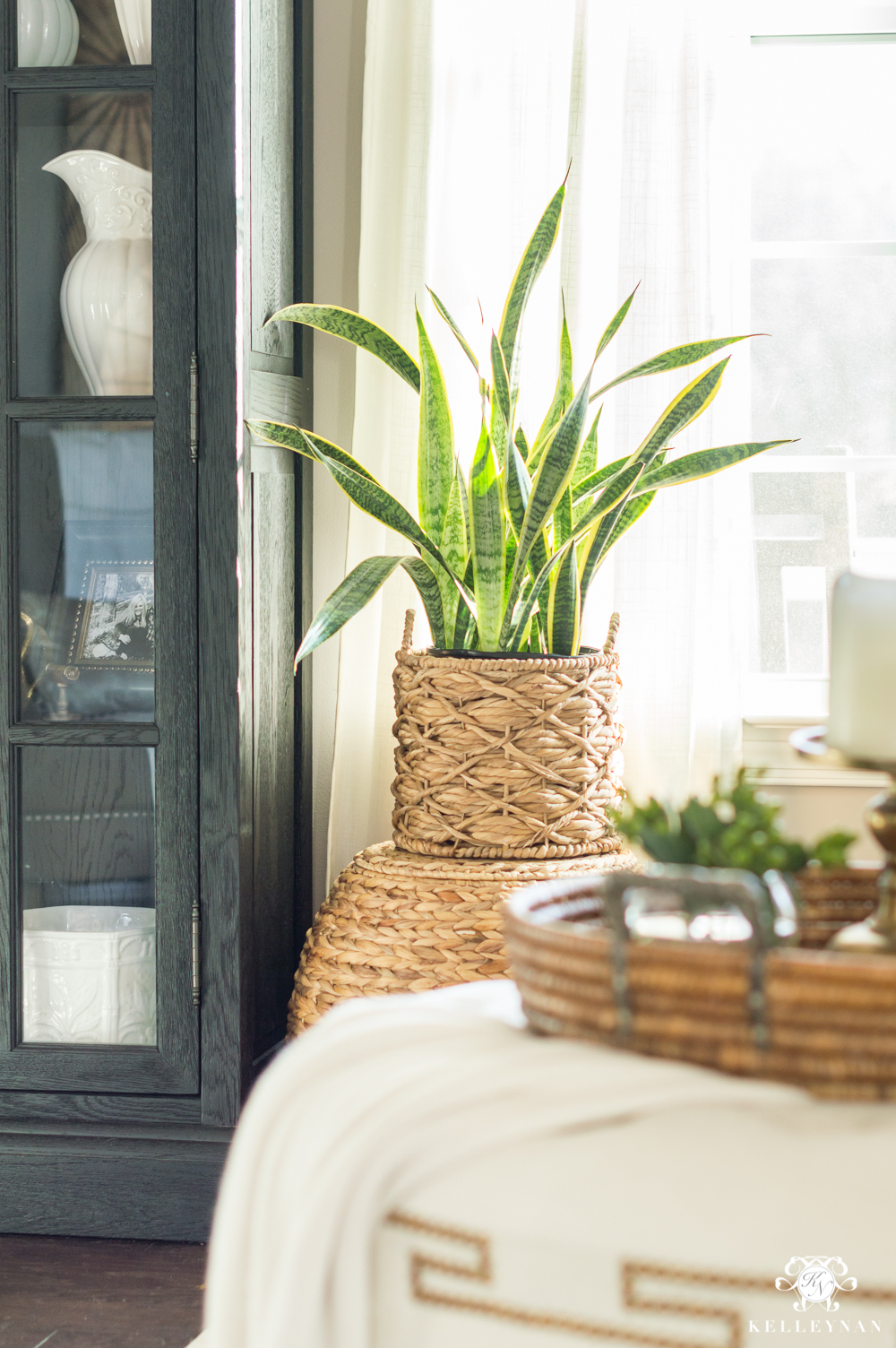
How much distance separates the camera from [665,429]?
5.31 feet

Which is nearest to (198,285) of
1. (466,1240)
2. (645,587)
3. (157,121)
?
(157,121)

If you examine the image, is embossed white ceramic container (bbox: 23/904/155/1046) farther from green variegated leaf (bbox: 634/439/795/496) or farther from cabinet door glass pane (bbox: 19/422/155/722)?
green variegated leaf (bbox: 634/439/795/496)

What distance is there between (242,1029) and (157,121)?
49.9 inches

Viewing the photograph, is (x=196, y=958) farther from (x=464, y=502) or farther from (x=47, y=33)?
(x=47, y=33)

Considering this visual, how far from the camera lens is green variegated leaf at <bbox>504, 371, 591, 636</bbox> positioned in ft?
5.06

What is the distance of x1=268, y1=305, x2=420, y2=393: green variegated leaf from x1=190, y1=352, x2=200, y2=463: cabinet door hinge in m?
0.13

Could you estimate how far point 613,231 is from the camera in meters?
1.95

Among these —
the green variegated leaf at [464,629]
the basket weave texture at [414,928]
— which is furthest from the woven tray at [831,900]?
the green variegated leaf at [464,629]

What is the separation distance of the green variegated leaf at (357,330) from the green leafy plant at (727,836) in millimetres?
1051

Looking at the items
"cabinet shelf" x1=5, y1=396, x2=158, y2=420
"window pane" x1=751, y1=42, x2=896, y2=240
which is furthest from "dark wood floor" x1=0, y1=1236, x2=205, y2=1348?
"window pane" x1=751, y1=42, x2=896, y2=240

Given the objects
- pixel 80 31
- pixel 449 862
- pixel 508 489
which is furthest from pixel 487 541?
pixel 80 31

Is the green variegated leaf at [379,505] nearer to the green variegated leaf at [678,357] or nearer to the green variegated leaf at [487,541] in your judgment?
the green variegated leaf at [487,541]

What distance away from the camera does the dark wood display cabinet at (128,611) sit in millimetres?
1624

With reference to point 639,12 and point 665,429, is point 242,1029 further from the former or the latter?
point 639,12
